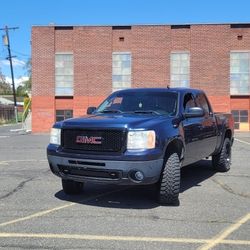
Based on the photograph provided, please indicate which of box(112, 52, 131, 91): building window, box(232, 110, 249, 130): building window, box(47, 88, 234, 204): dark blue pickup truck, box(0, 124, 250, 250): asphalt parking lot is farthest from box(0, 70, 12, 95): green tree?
box(47, 88, 234, 204): dark blue pickup truck

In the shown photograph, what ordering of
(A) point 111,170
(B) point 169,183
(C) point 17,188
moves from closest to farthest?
(A) point 111,170
(B) point 169,183
(C) point 17,188

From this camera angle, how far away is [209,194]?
29.0ft

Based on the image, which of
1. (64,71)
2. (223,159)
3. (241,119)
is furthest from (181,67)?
(223,159)

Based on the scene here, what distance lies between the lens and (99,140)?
7480 millimetres

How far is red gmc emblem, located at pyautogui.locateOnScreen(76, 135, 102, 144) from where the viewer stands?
7488 mm

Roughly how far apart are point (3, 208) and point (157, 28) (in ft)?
91.0

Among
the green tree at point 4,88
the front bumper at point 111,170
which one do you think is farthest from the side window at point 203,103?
the green tree at point 4,88

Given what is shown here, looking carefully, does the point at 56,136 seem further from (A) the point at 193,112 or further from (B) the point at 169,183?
(A) the point at 193,112

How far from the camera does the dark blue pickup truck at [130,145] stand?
733cm

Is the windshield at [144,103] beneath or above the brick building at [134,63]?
beneath

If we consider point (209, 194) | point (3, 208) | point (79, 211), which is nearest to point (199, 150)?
point (209, 194)

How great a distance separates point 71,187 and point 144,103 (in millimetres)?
1997

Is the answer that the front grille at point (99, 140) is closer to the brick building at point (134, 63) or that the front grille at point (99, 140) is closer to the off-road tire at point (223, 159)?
the off-road tire at point (223, 159)

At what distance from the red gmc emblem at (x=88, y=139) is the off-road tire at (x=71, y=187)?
1132 mm
